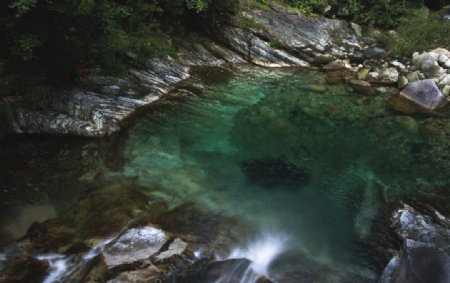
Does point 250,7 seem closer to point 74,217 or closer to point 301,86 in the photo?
point 301,86

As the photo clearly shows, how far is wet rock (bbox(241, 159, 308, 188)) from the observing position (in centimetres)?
760

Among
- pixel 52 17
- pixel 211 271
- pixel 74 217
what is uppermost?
pixel 52 17

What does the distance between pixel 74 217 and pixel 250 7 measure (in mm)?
11203

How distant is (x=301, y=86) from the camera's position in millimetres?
12562

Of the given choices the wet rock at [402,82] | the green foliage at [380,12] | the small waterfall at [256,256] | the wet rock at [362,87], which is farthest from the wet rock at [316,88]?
the small waterfall at [256,256]

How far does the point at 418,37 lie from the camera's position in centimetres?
1491

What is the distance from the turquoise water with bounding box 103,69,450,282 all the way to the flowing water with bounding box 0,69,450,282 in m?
0.02

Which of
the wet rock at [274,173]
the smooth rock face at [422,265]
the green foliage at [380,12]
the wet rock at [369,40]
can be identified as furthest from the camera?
the green foliage at [380,12]

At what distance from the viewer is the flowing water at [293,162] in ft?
20.0

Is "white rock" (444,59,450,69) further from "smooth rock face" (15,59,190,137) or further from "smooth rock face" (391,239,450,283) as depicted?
"smooth rock face" (391,239,450,283)

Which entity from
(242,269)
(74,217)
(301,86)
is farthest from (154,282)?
(301,86)

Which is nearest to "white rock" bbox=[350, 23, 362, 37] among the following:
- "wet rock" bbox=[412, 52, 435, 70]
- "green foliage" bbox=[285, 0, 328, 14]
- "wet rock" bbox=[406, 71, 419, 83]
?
"green foliage" bbox=[285, 0, 328, 14]

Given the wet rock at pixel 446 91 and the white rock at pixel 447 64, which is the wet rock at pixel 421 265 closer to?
the wet rock at pixel 446 91

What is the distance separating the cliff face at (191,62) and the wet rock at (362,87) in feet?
5.65
